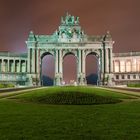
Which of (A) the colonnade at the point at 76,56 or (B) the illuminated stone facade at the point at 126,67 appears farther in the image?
(B) the illuminated stone facade at the point at 126,67

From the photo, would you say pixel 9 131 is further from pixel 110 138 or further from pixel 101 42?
pixel 101 42

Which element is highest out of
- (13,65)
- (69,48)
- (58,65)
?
(69,48)

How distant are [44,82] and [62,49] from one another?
850 inches

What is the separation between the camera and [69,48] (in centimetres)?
12306

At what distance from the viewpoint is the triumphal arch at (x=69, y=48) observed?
12225cm

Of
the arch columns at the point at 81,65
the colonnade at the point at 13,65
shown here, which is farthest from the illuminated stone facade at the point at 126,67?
the colonnade at the point at 13,65

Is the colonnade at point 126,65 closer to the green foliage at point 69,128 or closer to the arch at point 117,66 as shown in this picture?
the arch at point 117,66

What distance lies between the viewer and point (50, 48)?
12344 centimetres

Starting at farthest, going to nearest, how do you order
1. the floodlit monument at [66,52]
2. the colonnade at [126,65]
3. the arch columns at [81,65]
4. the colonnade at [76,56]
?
the colonnade at [126,65] < the floodlit monument at [66,52] < the colonnade at [76,56] < the arch columns at [81,65]

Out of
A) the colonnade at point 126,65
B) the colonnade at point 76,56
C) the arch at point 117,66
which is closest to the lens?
the colonnade at point 76,56

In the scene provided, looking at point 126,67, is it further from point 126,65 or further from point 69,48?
point 69,48

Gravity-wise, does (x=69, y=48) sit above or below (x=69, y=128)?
above

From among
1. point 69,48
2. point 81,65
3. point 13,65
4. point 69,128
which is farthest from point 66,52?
point 69,128

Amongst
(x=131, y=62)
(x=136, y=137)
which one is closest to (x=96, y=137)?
(x=136, y=137)
